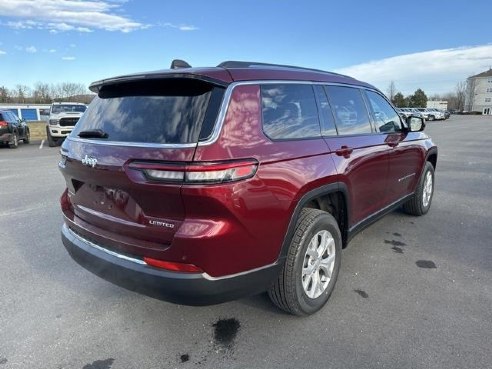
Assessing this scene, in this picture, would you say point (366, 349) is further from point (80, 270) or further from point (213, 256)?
point (80, 270)

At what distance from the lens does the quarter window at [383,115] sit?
4.21 metres

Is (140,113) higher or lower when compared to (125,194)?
higher

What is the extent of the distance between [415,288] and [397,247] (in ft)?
3.41

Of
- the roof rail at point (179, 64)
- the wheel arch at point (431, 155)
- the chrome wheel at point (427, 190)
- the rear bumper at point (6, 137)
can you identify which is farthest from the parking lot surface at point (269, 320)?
the rear bumper at point (6, 137)

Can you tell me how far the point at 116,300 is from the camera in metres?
3.31

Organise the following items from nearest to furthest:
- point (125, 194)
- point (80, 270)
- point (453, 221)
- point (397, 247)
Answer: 1. point (125, 194)
2. point (80, 270)
3. point (397, 247)
4. point (453, 221)

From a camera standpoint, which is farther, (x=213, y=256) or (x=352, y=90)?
(x=352, y=90)

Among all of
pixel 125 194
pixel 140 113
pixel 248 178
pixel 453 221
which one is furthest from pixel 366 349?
pixel 453 221

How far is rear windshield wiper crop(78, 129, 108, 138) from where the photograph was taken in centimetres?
276

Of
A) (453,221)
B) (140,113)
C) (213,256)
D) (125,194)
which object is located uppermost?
(140,113)

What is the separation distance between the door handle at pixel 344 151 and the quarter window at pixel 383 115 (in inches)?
36.3

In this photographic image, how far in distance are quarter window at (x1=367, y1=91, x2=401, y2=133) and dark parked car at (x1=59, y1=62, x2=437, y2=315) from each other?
101 cm

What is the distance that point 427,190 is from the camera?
574cm

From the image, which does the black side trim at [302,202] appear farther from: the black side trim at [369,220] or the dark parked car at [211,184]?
the black side trim at [369,220]
